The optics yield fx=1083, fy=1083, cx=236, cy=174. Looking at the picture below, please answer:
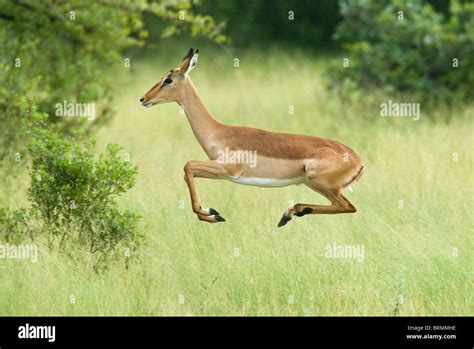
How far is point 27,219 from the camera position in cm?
802

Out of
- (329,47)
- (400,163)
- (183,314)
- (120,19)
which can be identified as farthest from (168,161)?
(329,47)

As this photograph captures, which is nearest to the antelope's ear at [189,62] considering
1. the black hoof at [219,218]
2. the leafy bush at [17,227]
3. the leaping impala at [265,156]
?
the leaping impala at [265,156]

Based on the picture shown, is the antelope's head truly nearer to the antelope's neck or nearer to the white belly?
the antelope's neck

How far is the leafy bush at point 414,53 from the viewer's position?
14094 mm

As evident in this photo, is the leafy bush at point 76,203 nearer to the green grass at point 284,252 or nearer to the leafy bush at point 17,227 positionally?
the leafy bush at point 17,227

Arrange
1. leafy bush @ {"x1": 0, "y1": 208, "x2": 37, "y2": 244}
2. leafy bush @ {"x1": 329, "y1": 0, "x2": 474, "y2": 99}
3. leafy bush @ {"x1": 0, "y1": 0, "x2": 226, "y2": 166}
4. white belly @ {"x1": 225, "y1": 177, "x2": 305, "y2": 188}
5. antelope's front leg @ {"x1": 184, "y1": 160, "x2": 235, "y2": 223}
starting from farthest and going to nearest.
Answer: leafy bush @ {"x1": 329, "y1": 0, "x2": 474, "y2": 99} < leafy bush @ {"x1": 0, "y1": 0, "x2": 226, "y2": 166} < leafy bush @ {"x1": 0, "y1": 208, "x2": 37, "y2": 244} < white belly @ {"x1": 225, "y1": 177, "x2": 305, "y2": 188} < antelope's front leg @ {"x1": 184, "y1": 160, "x2": 235, "y2": 223}

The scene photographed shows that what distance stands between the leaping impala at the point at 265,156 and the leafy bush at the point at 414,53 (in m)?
6.63

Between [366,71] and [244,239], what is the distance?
718 centimetres

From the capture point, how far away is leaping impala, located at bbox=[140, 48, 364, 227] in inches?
295

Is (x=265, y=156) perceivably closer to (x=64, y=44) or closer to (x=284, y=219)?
(x=284, y=219)

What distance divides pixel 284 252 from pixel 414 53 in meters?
7.24

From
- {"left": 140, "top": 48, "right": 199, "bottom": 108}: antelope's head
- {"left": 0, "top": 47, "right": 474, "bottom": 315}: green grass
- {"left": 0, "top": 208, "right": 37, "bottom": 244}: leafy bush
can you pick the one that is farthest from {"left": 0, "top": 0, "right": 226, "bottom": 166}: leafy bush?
{"left": 140, "top": 48, "right": 199, "bottom": 108}: antelope's head

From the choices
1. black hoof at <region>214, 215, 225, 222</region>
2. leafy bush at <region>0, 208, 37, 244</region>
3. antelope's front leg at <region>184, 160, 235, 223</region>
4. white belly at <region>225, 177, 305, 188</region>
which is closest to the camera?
black hoof at <region>214, 215, 225, 222</region>
